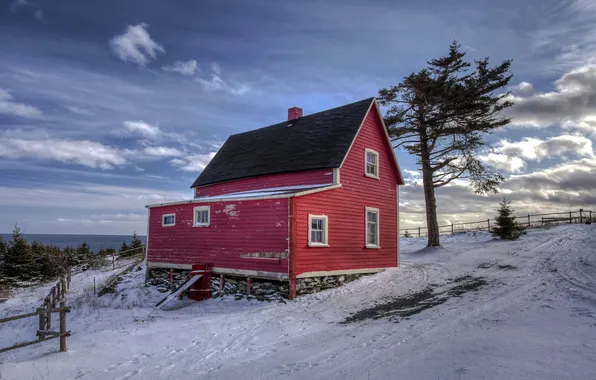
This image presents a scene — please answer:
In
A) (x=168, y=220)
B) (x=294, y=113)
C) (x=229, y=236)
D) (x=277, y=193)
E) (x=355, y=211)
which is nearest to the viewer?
(x=277, y=193)

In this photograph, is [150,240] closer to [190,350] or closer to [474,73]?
[190,350]

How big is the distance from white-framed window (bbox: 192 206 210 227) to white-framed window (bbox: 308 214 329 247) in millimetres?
5278

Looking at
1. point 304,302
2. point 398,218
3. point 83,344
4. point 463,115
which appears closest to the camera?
point 83,344

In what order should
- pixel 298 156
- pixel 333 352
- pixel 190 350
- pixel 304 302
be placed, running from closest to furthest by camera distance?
1. pixel 333 352
2. pixel 190 350
3. pixel 304 302
4. pixel 298 156

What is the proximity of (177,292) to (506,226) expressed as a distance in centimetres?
2370

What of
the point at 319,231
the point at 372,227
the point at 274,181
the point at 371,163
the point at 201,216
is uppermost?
the point at 371,163

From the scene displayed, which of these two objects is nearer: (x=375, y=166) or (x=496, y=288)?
(x=496, y=288)

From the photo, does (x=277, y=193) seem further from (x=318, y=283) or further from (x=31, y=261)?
(x=31, y=261)

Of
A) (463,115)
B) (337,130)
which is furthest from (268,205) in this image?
(463,115)

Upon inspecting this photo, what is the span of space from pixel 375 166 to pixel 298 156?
13.3 feet

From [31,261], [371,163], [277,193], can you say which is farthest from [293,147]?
[31,261]

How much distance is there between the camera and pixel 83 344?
34.4ft

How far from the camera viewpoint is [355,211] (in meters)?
18.6

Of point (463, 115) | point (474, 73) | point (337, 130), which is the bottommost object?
point (337, 130)
